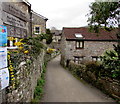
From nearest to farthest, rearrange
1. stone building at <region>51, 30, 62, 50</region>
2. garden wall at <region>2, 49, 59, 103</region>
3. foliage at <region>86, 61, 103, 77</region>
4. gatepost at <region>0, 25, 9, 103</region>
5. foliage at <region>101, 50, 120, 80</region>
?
gatepost at <region>0, 25, 9, 103</region>, garden wall at <region>2, 49, 59, 103</region>, foliage at <region>101, 50, 120, 80</region>, foliage at <region>86, 61, 103, 77</region>, stone building at <region>51, 30, 62, 50</region>

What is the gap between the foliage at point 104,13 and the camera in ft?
24.1

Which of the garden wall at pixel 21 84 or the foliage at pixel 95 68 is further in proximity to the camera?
the foliage at pixel 95 68

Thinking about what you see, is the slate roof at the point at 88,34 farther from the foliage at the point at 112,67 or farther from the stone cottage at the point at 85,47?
the foliage at the point at 112,67

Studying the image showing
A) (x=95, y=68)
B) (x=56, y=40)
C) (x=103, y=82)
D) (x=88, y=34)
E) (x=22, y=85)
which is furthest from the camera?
(x=56, y=40)

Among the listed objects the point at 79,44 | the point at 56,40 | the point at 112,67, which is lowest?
the point at 112,67

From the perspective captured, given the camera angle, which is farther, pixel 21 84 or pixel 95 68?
pixel 95 68

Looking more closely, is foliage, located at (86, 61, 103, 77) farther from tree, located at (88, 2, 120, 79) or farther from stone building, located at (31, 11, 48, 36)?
stone building, located at (31, 11, 48, 36)

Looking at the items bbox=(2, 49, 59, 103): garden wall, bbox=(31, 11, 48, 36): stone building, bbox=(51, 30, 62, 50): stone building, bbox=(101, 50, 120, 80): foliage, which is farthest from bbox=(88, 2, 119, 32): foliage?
bbox=(51, 30, 62, 50): stone building

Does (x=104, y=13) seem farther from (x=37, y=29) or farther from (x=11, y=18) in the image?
(x=37, y=29)

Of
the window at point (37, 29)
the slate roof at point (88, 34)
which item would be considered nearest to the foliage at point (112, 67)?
the slate roof at point (88, 34)

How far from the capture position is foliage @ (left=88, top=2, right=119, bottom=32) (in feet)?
24.1

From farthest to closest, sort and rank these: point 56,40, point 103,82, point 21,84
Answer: point 56,40, point 103,82, point 21,84

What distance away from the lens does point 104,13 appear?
7719 millimetres

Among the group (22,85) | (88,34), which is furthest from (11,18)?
(88,34)
